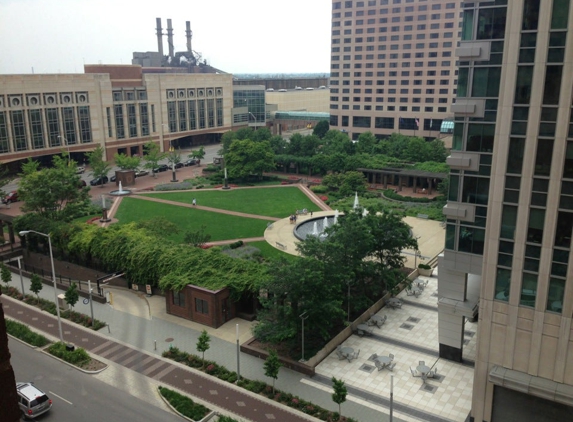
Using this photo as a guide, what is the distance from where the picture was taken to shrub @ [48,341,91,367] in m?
28.8

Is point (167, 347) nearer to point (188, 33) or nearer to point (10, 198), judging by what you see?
point (10, 198)

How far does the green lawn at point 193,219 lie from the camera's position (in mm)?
51438

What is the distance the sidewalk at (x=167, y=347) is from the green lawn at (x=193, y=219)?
47.3 ft

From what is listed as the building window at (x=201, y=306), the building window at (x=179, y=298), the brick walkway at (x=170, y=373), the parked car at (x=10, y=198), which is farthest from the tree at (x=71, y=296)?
the parked car at (x=10, y=198)

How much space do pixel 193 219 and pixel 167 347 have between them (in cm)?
2726

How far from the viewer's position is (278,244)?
155 feet

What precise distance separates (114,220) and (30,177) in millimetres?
10505

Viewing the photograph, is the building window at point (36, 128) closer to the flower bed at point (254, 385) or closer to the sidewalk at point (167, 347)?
the sidewalk at point (167, 347)

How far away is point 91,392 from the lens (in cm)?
2600

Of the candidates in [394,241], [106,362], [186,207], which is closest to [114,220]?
[186,207]

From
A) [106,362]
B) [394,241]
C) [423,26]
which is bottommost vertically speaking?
[106,362]

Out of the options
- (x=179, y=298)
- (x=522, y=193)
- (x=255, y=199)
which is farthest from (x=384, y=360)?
(x=255, y=199)

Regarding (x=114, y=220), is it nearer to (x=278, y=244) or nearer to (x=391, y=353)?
(x=278, y=244)

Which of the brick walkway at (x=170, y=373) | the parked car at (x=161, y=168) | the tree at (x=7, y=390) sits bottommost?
the brick walkway at (x=170, y=373)
